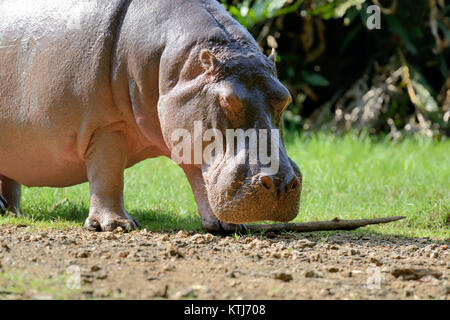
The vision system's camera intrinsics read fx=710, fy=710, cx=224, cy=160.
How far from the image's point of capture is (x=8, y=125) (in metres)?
5.14

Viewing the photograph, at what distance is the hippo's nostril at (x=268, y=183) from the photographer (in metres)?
4.13

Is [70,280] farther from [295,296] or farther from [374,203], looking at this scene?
[374,203]

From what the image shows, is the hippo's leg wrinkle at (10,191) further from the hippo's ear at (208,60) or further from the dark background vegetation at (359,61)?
the dark background vegetation at (359,61)

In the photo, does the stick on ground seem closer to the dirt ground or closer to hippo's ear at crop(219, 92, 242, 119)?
the dirt ground

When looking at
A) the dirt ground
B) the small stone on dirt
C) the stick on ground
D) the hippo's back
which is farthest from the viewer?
the stick on ground

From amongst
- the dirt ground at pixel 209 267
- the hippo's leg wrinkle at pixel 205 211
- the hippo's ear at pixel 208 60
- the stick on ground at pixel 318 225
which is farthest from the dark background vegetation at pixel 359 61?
the dirt ground at pixel 209 267

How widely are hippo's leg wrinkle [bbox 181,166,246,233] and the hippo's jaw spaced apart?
0.63 m

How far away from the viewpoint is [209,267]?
12.2 feet

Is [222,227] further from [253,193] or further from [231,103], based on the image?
[231,103]

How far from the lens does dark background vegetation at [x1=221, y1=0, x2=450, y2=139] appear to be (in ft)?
32.5

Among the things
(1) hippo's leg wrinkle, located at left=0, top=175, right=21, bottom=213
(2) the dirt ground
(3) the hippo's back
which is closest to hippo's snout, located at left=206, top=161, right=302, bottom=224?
(2) the dirt ground

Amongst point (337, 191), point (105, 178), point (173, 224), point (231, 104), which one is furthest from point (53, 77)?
point (337, 191)
